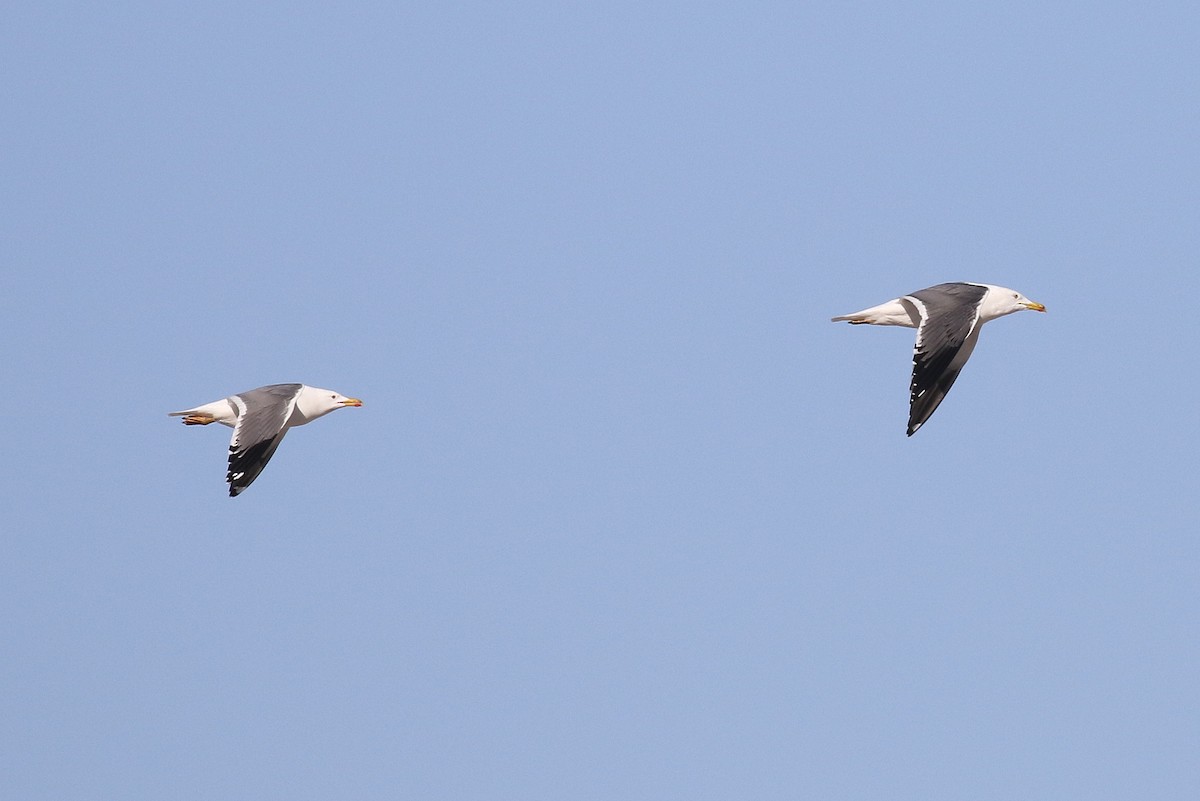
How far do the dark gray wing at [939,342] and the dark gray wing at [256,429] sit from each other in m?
7.77

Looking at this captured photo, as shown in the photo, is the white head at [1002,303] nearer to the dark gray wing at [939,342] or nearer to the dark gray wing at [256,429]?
the dark gray wing at [939,342]

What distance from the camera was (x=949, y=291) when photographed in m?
29.1

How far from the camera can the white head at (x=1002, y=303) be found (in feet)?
96.1

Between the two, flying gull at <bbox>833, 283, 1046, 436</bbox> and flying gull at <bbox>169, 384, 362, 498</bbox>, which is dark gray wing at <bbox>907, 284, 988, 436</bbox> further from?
flying gull at <bbox>169, 384, 362, 498</bbox>

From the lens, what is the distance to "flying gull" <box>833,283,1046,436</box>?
27969mm

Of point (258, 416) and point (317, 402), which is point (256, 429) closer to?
point (258, 416)

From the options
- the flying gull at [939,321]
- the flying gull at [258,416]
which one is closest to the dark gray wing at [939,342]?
the flying gull at [939,321]

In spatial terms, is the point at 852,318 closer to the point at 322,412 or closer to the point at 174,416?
the point at 322,412

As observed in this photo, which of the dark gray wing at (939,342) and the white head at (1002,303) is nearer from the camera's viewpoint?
the dark gray wing at (939,342)

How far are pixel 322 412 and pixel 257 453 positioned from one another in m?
2.16

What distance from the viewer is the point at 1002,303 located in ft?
96.4

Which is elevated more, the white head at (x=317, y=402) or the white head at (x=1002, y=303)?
the white head at (x=1002, y=303)

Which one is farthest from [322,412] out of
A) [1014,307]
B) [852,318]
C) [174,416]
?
[1014,307]

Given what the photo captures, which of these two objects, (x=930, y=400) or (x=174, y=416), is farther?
(x=174, y=416)
